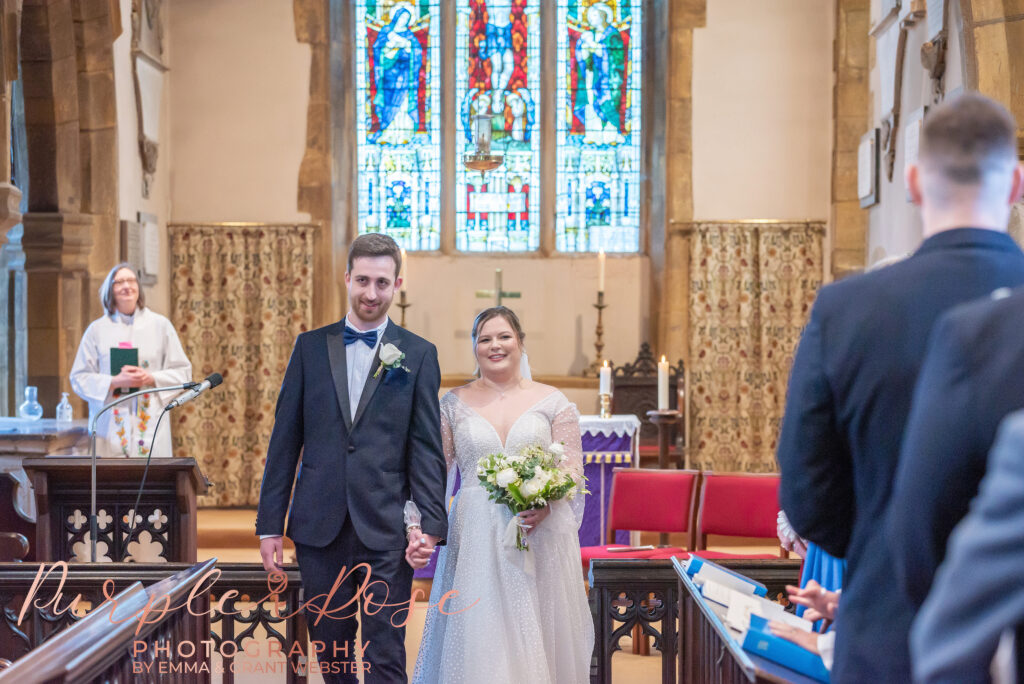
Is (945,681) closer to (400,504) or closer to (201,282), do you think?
(400,504)

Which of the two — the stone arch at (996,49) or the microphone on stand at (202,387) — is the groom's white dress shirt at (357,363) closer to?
the microphone on stand at (202,387)

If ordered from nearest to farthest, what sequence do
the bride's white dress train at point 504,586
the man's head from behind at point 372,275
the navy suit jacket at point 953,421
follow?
the navy suit jacket at point 953,421 → the man's head from behind at point 372,275 → the bride's white dress train at point 504,586

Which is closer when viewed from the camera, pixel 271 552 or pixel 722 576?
pixel 722 576

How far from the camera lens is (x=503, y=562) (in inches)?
134

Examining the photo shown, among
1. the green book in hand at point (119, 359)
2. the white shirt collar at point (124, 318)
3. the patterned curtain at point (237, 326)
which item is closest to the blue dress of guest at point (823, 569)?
the green book in hand at point (119, 359)

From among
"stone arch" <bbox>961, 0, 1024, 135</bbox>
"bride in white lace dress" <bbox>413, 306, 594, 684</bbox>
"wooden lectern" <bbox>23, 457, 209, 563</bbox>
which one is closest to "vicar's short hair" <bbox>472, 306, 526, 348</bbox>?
"bride in white lace dress" <bbox>413, 306, 594, 684</bbox>

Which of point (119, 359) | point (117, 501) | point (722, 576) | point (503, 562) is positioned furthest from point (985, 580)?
point (119, 359)

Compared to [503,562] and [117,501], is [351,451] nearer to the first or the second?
[503,562]

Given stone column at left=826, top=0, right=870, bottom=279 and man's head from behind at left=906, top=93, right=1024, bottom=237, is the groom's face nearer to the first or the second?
man's head from behind at left=906, top=93, right=1024, bottom=237

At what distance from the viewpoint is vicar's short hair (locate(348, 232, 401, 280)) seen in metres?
2.88

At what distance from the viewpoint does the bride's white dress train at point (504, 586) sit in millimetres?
3309

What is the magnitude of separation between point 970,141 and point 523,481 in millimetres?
2146

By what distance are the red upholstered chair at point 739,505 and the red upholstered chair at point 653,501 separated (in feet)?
0.40

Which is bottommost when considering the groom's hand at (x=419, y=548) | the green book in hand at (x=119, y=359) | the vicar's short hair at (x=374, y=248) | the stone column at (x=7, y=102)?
the groom's hand at (x=419, y=548)
